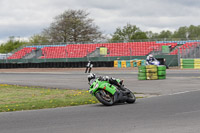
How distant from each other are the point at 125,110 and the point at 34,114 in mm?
2437

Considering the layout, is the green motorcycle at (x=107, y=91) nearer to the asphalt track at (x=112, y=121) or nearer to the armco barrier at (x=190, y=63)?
the asphalt track at (x=112, y=121)

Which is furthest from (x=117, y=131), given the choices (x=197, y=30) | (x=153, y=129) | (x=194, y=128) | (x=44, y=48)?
(x=197, y=30)

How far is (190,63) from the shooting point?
38969 millimetres

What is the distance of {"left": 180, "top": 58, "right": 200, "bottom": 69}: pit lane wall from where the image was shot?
38.2 m

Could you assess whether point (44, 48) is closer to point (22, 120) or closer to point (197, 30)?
point (22, 120)

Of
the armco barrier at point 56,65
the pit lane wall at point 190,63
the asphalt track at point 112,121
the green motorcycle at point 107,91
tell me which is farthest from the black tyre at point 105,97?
the armco barrier at point 56,65

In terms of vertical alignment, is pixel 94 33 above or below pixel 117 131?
above

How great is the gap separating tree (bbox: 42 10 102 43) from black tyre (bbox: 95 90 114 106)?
68570mm

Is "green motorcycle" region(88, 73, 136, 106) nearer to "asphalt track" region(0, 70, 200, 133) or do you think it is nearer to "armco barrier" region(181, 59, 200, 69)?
"asphalt track" region(0, 70, 200, 133)

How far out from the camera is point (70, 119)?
8992mm

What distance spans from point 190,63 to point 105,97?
28.8 meters

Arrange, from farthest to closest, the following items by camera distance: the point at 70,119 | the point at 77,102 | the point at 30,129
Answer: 1. the point at 77,102
2. the point at 70,119
3. the point at 30,129

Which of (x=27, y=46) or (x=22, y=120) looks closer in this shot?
(x=22, y=120)

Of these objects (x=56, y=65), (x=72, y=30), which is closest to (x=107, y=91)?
(x=56, y=65)
